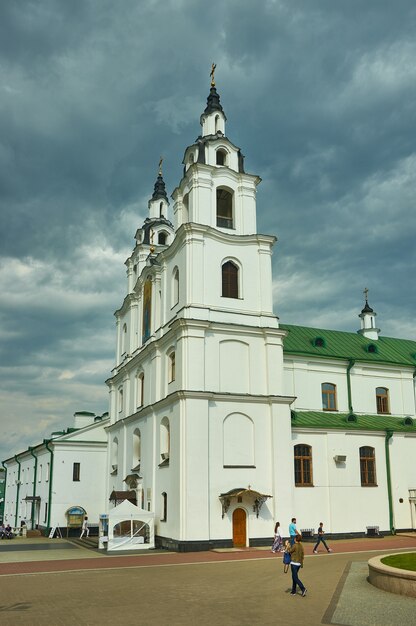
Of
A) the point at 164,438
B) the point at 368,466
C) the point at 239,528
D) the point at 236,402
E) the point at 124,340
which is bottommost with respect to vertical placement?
the point at 239,528

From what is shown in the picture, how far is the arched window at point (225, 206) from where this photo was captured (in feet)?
116

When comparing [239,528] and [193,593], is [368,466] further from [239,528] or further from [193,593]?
[193,593]

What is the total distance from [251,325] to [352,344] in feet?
41.0

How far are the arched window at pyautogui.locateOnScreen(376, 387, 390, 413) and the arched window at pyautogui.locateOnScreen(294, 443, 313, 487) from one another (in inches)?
331

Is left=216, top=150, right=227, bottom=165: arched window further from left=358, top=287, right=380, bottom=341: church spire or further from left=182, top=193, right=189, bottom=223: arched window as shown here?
left=358, top=287, right=380, bottom=341: church spire

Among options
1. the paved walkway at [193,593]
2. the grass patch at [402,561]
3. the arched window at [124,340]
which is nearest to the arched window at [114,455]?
the arched window at [124,340]

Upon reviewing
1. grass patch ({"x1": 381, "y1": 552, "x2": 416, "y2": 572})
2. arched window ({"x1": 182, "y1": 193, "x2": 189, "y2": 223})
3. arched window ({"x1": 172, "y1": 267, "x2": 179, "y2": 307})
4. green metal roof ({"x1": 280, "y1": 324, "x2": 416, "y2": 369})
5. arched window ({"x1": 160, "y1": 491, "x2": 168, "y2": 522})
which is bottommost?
grass patch ({"x1": 381, "y1": 552, "x2": 416, "y2": 572})

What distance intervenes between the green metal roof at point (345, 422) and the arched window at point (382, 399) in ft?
2.08

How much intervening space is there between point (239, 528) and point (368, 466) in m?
9.98

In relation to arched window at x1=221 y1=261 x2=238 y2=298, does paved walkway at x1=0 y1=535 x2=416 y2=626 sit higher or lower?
lower

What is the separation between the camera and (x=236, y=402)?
30969 millimetres

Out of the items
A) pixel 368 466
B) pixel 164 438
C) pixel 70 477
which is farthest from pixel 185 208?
pixel 70 477

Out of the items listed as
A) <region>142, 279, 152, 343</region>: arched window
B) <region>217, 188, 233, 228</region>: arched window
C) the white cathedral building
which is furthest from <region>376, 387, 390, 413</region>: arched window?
<region>142, 279, 152, 343</region>: arched window

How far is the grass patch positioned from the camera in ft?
52.5
